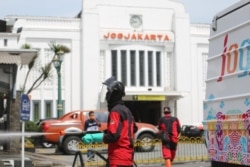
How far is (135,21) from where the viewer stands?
139 feet

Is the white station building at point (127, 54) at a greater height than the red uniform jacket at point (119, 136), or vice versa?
the white station building at point (127, 54)

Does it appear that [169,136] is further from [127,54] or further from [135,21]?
[135,21]

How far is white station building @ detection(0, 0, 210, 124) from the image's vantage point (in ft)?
133

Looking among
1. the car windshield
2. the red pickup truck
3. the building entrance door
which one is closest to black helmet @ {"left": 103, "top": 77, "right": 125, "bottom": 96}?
the red pickup truck

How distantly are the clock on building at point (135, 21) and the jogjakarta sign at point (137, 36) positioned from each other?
31.0 inches

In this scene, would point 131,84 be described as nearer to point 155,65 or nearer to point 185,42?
point 155,65

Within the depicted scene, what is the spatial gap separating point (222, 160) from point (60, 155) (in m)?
14.6

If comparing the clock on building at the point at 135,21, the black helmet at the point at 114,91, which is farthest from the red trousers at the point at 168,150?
the clock on building at the point at 135,21

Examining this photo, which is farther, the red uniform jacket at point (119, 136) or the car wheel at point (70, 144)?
the car wheel at point (70, 144)

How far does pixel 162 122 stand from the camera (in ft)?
40.7

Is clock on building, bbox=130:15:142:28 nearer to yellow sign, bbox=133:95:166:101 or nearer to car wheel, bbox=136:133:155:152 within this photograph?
yellow sign, bbox=133:95:166:101

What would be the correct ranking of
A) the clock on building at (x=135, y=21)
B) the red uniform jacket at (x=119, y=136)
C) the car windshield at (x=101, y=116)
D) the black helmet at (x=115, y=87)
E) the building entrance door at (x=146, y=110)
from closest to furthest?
the red uniform jacket at (x=119, y=136), the black helmet at (x=115, y=87), the car windshield at (x=101, y=116), the clock on building at (x=135, y=21), the building entrance door at (x=146, y=110)

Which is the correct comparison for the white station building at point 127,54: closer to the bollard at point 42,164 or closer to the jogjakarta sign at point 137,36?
the jogjakarta sign at point 137,36

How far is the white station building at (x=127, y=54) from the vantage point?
40.4 metres
